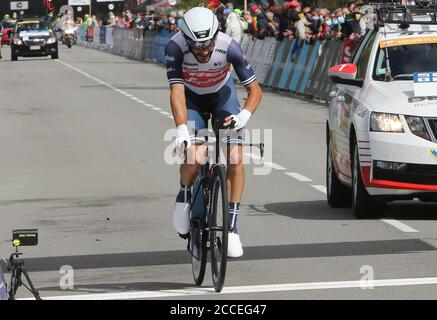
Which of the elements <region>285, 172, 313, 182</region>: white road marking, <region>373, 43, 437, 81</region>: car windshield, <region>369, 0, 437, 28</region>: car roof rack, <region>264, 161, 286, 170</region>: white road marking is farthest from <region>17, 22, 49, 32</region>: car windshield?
<region>373, 43, 437, 81</region>: car windshield

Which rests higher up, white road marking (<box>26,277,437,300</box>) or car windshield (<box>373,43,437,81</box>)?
car windshield (<box>373,43,437,81</box>)

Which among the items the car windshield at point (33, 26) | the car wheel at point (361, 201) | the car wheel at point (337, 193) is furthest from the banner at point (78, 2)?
the car wheel at point (361, 201)

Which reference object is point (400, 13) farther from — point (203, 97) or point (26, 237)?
point (26, 237)

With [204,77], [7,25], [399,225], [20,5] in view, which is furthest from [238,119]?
[20,5]

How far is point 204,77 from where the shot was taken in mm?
9898

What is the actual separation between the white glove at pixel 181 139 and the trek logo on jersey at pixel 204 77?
38 centimetres

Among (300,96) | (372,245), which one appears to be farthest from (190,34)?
(300,96)

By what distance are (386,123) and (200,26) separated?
371 cm

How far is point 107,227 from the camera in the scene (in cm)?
1304

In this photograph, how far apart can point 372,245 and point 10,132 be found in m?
14.5

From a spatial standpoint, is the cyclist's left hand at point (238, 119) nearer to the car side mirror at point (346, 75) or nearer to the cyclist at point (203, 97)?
the cyclist at point (203, 97)

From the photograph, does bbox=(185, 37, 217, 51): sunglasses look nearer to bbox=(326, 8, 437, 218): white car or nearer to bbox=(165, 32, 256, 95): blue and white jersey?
bbox=(165, 32, 256, 95): blue and white jersey

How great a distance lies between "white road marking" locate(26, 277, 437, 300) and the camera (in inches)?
358
